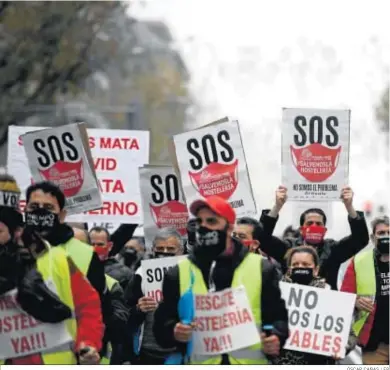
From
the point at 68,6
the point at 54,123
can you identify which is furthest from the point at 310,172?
the point at 54,123

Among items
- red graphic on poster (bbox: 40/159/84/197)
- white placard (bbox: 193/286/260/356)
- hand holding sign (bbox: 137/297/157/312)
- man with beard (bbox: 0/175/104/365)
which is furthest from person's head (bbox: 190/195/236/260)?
Answer: red graphic on poster (bbox: 40/159/84/197)

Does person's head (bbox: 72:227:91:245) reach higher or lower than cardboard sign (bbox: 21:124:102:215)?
lower

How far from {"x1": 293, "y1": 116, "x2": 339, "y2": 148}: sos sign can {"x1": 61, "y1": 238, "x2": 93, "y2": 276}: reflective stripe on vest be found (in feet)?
11.9

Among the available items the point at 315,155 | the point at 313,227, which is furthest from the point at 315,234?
the point at 315,155

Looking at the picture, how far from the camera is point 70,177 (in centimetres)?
1253

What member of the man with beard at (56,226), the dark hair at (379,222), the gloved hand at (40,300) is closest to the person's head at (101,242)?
the dark hair at (379,222)

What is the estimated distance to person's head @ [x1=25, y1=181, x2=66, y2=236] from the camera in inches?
A: 376

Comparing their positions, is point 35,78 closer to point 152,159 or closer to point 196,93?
point 152,159

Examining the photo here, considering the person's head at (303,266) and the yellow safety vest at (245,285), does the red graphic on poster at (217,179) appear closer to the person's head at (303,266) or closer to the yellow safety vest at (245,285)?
the person's head at (303,266)

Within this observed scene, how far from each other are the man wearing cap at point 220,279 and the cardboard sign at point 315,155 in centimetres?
381

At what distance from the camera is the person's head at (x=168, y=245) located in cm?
1170

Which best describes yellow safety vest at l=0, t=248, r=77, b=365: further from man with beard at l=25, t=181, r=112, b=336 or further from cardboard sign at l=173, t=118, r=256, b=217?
cardboard sign at l=173, t=118, r=256, b=217

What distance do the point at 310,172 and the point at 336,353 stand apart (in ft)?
8.17

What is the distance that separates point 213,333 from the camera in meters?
9.33
